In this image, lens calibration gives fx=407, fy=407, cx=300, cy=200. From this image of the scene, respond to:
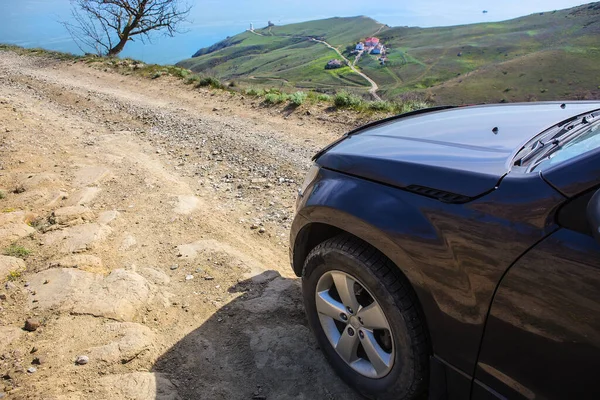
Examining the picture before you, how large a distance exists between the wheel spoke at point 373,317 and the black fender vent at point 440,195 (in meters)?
0.61

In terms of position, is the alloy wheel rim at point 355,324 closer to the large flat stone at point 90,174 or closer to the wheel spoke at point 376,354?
the wheel spoke at point 376,354

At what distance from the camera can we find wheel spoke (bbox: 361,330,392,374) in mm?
2051

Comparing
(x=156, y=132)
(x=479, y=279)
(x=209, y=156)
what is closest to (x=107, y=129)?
(x=156, y=132)

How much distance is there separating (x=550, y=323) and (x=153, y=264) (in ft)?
10.4

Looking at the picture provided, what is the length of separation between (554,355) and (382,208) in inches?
34.4

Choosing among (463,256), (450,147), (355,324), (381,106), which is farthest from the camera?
(381,106)

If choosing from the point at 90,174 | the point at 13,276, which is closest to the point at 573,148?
the point at 13,276

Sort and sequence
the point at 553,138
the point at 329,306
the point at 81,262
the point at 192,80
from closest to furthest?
the point at 553,138 < the point at 329,306 < the point at 81,262 < the point at 192,80

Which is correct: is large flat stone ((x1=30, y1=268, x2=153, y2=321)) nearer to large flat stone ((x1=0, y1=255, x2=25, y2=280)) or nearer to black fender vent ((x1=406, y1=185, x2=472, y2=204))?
large flat stone ((x1=0, y1=255, x2=25, y2=280))

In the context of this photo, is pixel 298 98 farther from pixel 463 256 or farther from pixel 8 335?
pixel 463 256

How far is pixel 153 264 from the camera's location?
3.70m

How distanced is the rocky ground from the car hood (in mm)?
1305

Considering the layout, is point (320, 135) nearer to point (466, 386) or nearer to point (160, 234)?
point (160, 234)

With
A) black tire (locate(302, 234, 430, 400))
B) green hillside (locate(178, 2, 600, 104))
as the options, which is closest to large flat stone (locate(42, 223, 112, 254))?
black tire (locate(302, 234, 430, 400))
